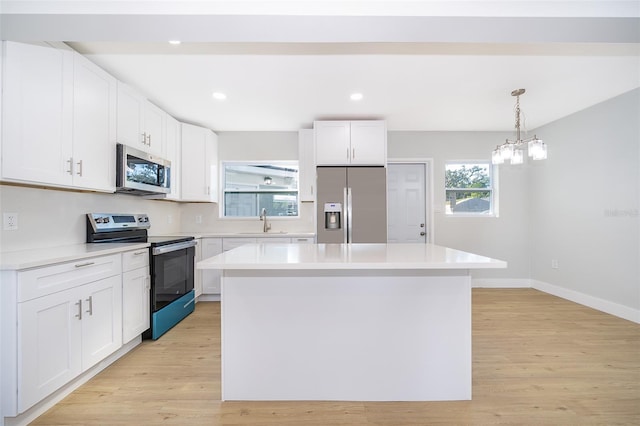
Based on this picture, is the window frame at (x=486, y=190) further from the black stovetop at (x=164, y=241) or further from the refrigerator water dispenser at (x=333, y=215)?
the black stovetop at (x=164, y=241)

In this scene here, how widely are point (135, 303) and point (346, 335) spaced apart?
6.17ft

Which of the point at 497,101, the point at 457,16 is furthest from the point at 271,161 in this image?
the point at 457,16

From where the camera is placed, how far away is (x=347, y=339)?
1.89 metres

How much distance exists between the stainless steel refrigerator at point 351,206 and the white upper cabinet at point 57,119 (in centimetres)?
228

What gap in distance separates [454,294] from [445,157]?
3.34m

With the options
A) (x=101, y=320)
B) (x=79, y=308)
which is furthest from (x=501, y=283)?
(x=79, y=308)

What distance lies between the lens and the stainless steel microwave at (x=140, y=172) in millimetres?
2747

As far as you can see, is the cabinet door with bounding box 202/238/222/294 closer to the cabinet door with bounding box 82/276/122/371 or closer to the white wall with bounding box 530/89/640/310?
the cabinet door with bounding box 82/276/122/371

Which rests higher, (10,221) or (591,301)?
(10,221)

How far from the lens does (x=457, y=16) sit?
1.72m

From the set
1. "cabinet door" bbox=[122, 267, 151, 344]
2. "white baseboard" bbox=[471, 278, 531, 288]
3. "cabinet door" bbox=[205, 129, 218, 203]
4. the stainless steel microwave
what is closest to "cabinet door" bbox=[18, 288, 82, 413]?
"cabinet door" bbox=[122, 267, 151, 344]

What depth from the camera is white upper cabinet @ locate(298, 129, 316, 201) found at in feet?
14.1

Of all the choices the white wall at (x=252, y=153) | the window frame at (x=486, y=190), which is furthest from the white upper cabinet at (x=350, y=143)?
the window frame at (x=486, y=190)

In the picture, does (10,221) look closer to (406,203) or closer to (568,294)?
(406,203)
